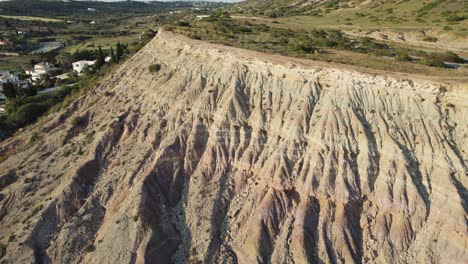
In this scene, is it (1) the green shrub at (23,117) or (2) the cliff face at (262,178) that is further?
(1) the green shrub at (23,117)

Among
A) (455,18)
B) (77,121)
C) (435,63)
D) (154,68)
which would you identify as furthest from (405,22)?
(77,121)

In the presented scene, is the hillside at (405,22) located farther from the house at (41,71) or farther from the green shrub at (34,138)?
the house at (41,71)

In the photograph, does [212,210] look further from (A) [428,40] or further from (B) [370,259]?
(A) [428,40]

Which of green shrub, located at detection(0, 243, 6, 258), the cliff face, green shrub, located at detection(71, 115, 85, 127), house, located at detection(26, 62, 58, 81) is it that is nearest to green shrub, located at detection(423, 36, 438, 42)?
the cliff face

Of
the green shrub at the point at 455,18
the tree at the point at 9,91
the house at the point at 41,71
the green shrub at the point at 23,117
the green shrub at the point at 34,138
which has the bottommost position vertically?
the house at the point at 41,71

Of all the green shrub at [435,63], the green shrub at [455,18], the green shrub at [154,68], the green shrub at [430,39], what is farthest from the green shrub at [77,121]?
the green shrub at [455,18]

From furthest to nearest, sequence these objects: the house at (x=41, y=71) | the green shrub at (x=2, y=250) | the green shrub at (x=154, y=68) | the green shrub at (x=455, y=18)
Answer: the house at (x=41, y=71)
the green shrub at (x=455, y=18)
the green shrub at (x=154, y=68)
the green shrub at (x=2, y=250)

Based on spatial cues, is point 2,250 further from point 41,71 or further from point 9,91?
point 41,71

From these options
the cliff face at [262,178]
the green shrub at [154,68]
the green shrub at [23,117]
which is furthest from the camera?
the green shrub at [23,117]

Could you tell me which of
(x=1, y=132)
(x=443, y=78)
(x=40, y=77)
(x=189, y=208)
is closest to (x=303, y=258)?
(x=189, y=208)
